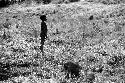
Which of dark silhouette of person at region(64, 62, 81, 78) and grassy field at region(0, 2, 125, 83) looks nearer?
dark silhouette of person at region(64, 62, 81, 78)

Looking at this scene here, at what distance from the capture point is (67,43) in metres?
18.4

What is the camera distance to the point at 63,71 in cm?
1284

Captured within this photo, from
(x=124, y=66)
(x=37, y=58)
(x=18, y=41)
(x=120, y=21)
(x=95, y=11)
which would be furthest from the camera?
(x=95, y=11)

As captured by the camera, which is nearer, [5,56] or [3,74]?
[3,74]

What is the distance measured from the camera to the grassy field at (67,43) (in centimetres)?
1259

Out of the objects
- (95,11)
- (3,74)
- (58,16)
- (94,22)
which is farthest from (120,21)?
(3,74)

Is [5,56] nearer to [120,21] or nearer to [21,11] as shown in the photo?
[120,21]

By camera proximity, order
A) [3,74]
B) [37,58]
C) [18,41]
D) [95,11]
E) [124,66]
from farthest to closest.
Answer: [95,11] → [18,41] → [37,58] → [124,66] → [3,74]

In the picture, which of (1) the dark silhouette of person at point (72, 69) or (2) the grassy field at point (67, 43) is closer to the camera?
(1) the dark silhouette of person at point (72, 69)

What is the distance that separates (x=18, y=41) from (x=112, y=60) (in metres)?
7.46

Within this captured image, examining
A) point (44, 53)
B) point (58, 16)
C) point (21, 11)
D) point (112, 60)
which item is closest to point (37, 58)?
point (44, 53)

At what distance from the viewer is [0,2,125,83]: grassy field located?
12.6 meters

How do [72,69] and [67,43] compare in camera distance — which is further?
[67,43]

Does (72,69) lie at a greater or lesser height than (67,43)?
greater
